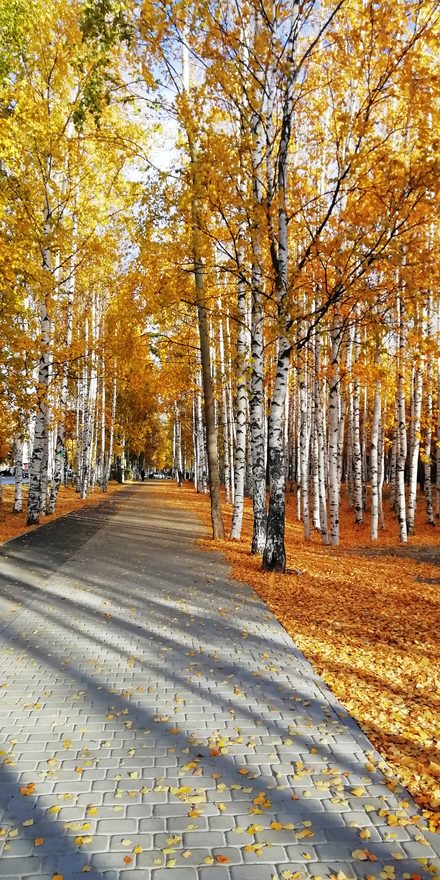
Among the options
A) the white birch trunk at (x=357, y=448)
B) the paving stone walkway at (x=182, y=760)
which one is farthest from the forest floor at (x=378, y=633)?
the white birch trunk at (x=357, y=448)

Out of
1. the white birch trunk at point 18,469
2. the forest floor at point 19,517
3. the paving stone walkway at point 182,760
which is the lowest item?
the paving stone walkway at point 182,760

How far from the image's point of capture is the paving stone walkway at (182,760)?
2.96 m

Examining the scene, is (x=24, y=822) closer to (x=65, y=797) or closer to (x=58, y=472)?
(x=65, y=797)

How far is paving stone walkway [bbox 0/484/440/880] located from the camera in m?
2.96

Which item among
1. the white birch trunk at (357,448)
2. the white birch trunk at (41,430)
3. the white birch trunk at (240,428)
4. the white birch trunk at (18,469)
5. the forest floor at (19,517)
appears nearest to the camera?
the white birch trunk at (240,428)

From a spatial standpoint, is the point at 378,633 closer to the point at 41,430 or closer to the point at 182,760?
the point at 182,760

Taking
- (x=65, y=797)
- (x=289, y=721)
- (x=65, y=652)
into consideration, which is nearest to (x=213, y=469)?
(x=65, y=652)

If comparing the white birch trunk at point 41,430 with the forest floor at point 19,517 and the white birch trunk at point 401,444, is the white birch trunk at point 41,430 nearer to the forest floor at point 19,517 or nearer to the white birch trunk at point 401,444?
the forest floor at point 19,517

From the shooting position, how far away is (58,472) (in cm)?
2078

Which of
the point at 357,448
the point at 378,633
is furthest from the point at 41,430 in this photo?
the point at 378,633

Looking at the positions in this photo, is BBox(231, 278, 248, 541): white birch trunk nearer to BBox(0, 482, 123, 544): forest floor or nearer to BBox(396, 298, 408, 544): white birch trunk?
BBox(396, 298, 408, 544): white birch trunk

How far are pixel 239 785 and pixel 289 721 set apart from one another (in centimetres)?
98

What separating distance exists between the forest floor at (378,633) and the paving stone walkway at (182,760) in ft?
0.74

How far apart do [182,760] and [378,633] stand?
354 centimetres
